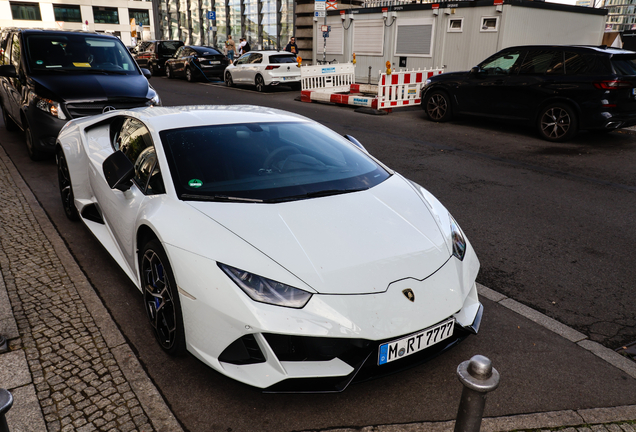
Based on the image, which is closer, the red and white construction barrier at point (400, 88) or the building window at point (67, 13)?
the red and white construction barrier at point (400, 88)

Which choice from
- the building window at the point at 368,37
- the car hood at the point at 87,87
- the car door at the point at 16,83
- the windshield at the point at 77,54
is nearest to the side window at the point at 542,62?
the car hood at the point at 87,87

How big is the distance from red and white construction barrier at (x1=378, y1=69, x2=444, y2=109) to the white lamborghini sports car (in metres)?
10.4

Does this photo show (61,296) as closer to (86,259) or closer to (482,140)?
(86,259)

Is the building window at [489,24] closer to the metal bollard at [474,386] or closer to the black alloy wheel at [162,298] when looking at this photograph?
the black alloy wheel at [162,298]

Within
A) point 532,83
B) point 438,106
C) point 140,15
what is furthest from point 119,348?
point 140,15

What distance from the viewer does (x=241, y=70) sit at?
64.4 ft

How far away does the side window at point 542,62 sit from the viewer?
32.7 feet

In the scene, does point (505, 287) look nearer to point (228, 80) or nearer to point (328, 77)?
point (328, 77)

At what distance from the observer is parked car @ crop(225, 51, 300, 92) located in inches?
729

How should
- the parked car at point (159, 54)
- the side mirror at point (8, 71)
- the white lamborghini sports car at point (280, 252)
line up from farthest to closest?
the parked car at point (159, 54) < the side mirror at point (8, 71) < the white lamborghini sports car at point (280, 252)

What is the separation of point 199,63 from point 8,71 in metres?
15.3

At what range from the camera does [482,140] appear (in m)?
10.2

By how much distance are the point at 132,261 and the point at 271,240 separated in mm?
1246

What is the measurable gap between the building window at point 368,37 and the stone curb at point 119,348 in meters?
16.9
